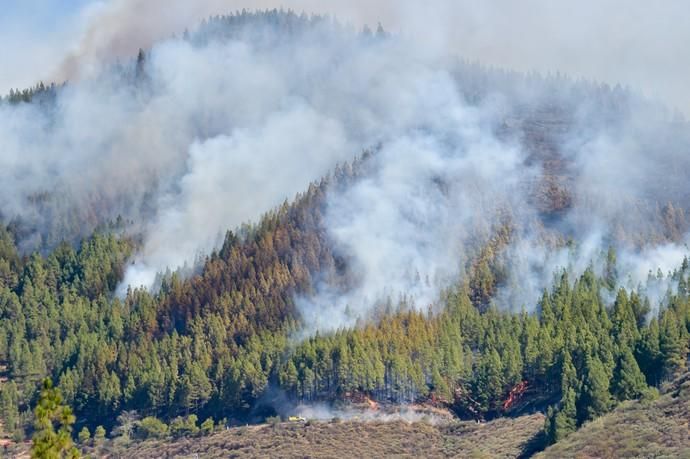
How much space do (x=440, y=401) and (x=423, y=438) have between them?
1041 centimetres

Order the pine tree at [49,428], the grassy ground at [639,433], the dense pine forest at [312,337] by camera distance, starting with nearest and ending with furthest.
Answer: the pine tree at [49,428] < the grassy ground at [639,433] < the dense pine forest at [312,337]

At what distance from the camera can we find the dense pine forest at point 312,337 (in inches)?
5418

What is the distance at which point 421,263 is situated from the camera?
7121 inches

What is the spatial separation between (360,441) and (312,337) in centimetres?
2550

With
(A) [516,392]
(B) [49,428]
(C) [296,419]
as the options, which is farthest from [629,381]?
(B) [49,428]

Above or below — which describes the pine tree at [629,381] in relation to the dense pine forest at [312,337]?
below

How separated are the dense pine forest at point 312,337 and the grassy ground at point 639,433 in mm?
2752

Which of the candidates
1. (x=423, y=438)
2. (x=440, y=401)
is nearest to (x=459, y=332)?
(x=440, y=401)

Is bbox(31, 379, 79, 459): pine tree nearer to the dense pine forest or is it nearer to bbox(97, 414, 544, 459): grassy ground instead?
the dense pine forest

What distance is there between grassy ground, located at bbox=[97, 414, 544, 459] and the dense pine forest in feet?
13.6

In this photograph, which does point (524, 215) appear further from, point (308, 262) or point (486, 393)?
point (486, 393)

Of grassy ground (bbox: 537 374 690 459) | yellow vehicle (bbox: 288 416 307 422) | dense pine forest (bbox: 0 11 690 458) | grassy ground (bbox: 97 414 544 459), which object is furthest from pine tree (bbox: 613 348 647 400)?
yellow vehicle (bbox: 288 416 307 422)

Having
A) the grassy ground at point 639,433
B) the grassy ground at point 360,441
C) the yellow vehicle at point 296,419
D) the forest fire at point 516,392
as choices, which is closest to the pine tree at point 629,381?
the grassy ground at point 639,433

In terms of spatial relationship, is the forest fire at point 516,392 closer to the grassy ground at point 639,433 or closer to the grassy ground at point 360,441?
the grassy ground at point 360,441
